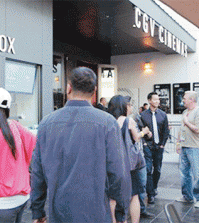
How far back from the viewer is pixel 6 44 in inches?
236

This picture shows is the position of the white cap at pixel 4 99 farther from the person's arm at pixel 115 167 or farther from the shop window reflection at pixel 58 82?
the shop window reflection at pixel 58 82

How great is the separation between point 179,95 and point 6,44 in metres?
10.3

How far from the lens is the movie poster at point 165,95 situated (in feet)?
49.1

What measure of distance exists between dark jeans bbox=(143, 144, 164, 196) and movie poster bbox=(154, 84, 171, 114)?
31.4 feet

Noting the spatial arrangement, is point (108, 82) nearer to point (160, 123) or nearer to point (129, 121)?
point (160, 123)

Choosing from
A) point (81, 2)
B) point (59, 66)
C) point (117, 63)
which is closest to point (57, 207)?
point (81, 2)

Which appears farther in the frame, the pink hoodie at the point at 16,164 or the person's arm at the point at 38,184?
the pink hoodie at the point at 16,164

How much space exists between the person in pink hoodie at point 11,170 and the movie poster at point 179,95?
13.1 m

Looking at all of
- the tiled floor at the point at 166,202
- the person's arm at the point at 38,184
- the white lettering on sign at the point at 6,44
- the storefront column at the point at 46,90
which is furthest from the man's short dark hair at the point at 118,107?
the storefront column at the point at 46,90

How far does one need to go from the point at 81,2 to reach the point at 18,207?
22.5ft

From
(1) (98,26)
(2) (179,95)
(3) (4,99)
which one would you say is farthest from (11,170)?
(2) (179,95)

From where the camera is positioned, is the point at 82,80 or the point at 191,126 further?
the point at 191,126

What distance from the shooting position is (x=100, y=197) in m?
1.86

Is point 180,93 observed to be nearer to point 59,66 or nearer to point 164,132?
point 59,66
